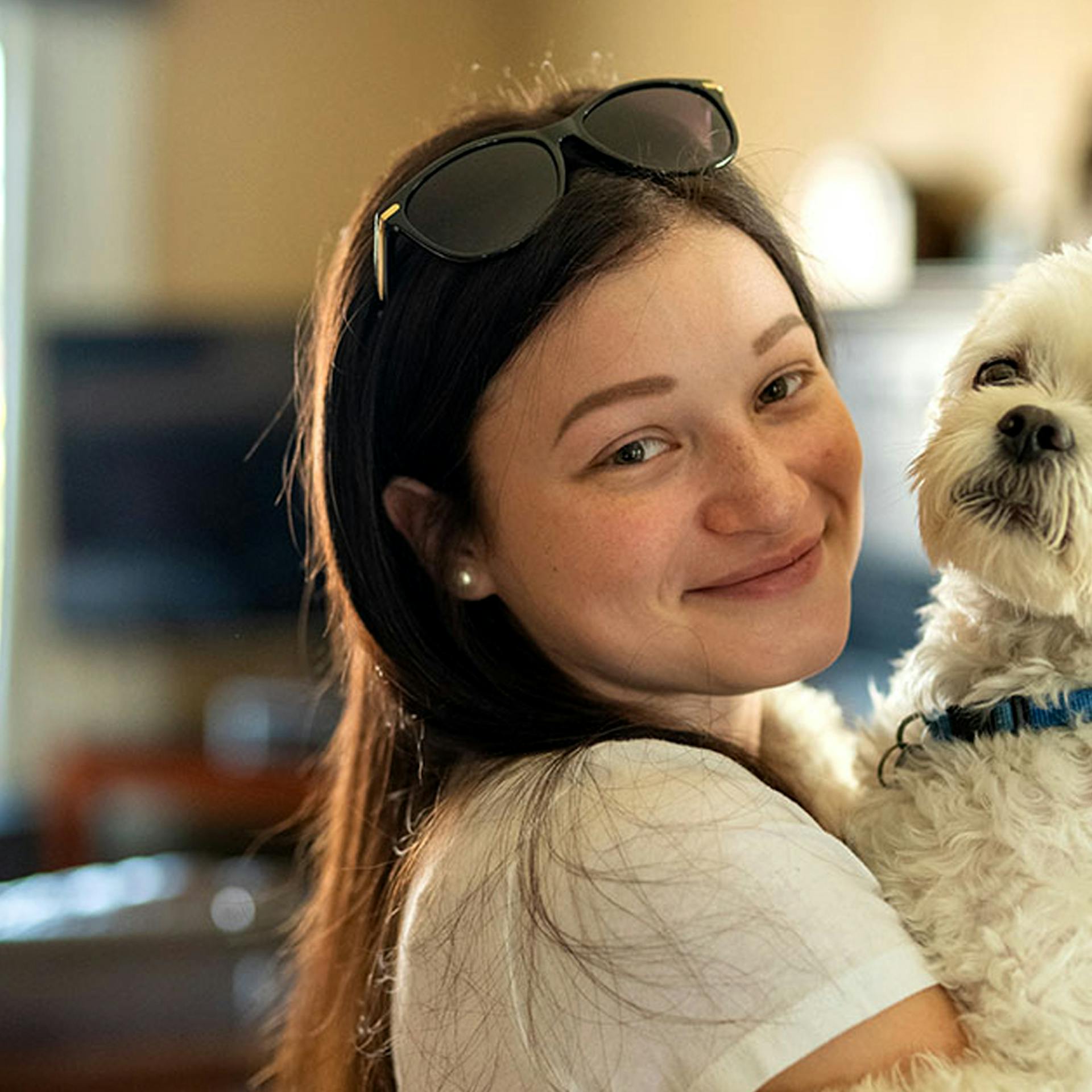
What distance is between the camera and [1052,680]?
996mm

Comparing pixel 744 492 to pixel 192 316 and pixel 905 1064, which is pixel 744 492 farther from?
pixel 192 316

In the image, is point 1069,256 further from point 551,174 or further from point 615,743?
point 615,743

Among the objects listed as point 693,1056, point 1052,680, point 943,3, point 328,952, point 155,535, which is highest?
point 943,3

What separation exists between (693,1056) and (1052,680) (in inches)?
15.8

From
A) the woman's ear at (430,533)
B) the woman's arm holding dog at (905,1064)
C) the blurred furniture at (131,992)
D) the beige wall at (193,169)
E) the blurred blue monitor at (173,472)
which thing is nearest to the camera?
the woman's arm holding dog at (905,1064)

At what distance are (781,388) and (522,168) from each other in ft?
0.77

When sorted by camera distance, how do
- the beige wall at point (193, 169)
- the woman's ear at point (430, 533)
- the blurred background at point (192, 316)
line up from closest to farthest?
the woman's ear at point (430, 533) < the blurred background at point (192, 316) < the beige wall at point (193, 169)

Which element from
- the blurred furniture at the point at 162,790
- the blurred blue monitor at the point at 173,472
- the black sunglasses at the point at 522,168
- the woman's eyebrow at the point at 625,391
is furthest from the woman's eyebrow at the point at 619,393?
the blurred blue monitor at the point at 173,472

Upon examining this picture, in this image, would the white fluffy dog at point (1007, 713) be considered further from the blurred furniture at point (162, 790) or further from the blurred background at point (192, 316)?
the blurred furniture at point (162, 790)

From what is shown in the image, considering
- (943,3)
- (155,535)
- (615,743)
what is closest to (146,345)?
(155,535)

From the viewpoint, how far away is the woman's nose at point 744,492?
97 centimetres

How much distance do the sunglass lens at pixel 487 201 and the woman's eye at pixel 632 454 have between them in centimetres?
15

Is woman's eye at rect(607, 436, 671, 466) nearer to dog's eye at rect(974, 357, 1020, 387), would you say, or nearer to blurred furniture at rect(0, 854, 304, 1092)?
dog's eye at rect(974, 357, 1020, 387)

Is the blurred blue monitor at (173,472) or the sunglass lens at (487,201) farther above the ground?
the sunglass lens at (487,201)
